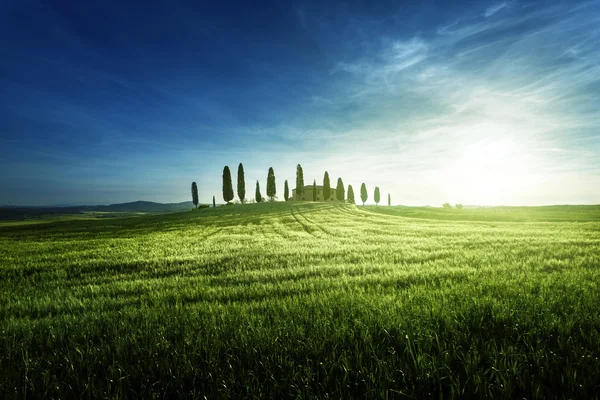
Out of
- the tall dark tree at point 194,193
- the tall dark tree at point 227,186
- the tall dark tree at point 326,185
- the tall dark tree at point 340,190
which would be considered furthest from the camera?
the tall dark tree at point 340,190

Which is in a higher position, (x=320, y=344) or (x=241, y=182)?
(x=241, y=182)

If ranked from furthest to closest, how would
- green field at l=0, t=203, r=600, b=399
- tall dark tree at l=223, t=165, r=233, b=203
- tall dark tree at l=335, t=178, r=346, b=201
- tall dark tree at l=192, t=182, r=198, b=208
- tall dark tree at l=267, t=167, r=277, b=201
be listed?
tall dark tree at l=335, t=178, r=346, b=201 < tall dark tree at l=192, t=182, r=198, b=208 < tall dark tree at l=267, t=167, r=277, b=201 < tall dark tree at l=223, t=165, r=233, b=203 < green field at l=0, t=203, r=600, b=399

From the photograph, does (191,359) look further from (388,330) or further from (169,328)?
(388,330)

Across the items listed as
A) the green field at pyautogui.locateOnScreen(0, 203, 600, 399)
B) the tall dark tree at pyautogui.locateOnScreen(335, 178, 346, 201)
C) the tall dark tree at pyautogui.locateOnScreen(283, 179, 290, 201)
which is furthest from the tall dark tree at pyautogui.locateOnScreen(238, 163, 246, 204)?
the green field at pyautogui.locateOnScreen(0, 203, 600, 399)

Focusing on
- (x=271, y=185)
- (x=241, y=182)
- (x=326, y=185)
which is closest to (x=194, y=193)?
(x=241, y=182)

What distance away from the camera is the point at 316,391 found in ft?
7.32

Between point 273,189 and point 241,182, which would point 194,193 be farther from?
point 273,189

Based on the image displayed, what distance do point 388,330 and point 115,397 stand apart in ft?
9.77

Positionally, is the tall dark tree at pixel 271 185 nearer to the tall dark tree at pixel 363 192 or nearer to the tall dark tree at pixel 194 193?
the tall dark tree at pixel 194 193

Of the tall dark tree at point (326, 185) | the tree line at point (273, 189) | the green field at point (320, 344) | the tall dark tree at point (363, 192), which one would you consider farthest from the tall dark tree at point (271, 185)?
the green field at point (320, 344)

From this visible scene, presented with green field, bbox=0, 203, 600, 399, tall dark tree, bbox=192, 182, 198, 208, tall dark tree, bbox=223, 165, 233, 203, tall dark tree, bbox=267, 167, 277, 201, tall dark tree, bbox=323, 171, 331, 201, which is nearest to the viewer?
green field, bbox=0, 203, 600, 399

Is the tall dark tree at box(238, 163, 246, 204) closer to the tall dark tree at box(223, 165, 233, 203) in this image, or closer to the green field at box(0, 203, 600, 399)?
the tall dark tree at box(223, 165, 233, 203)

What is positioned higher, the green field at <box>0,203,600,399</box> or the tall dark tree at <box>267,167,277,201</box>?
the tall dark tree at <box>267,167,277,201</box>

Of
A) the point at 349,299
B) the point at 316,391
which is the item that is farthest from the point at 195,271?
the point at 316,391
